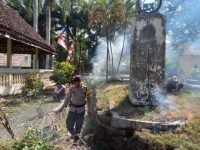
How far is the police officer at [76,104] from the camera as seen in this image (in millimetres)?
8953

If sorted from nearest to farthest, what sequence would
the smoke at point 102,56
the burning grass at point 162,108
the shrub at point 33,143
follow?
the shrub at point 33,143
the burning grass at point 162,108
the smoke at point 102,56

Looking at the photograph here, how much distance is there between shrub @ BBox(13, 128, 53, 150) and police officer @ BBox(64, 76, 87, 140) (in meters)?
2.64

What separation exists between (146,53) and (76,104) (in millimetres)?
2399

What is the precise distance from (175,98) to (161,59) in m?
1.27

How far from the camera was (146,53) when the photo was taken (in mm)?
9773

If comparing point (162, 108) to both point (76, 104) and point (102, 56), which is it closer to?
point (76, 104)

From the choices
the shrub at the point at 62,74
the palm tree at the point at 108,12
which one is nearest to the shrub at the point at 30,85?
the shrub at the point at 62,74

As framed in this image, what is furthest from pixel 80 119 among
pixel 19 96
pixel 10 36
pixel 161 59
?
pixel 19 96

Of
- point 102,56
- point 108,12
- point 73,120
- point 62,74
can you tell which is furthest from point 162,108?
point 102,56

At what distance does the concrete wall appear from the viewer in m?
9.73

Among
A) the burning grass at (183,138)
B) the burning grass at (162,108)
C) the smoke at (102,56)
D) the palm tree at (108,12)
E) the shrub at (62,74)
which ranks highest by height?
the palm tree at (108,12)

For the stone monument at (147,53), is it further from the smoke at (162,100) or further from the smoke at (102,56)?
the smoke at (102,56)

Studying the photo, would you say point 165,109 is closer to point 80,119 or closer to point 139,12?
point 80,119

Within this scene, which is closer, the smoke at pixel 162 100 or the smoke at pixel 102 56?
the smoke at pixel 162 100
